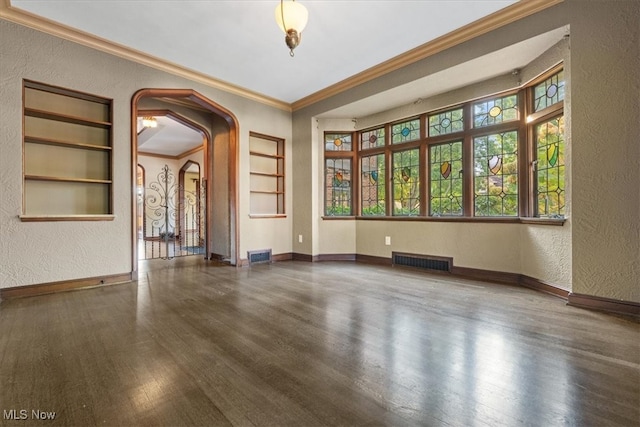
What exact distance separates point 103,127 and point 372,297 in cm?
389

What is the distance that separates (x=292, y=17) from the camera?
2520mm

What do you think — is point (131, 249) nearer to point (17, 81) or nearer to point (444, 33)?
point (17, 81)

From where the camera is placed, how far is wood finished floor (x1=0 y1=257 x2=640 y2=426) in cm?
130

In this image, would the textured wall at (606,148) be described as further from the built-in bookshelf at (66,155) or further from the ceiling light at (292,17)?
the built-in bookshelf at (66,155)

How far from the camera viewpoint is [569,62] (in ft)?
9.22

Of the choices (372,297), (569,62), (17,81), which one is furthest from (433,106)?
(17,81)

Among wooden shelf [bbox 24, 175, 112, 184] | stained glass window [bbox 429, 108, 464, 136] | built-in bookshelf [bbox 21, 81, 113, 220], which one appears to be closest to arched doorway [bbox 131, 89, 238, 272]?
built-in bookshelf [bbox 21, 81, 113, 220]

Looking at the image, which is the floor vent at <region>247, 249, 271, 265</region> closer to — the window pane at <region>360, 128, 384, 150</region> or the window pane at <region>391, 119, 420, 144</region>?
the window pane at <region>360, 128, 384, 150</region>

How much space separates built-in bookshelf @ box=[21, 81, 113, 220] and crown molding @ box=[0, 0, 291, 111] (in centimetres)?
59

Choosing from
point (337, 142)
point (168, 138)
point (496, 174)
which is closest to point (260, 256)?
point (337, 142)

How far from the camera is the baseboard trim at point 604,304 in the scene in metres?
2.46

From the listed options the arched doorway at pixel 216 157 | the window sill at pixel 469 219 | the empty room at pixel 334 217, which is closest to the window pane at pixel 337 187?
the empty room at pixel 334 217

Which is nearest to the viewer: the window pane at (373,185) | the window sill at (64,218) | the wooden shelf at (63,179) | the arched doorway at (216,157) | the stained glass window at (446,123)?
the window sill at (64,218)

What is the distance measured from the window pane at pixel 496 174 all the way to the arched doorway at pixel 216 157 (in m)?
3.71
